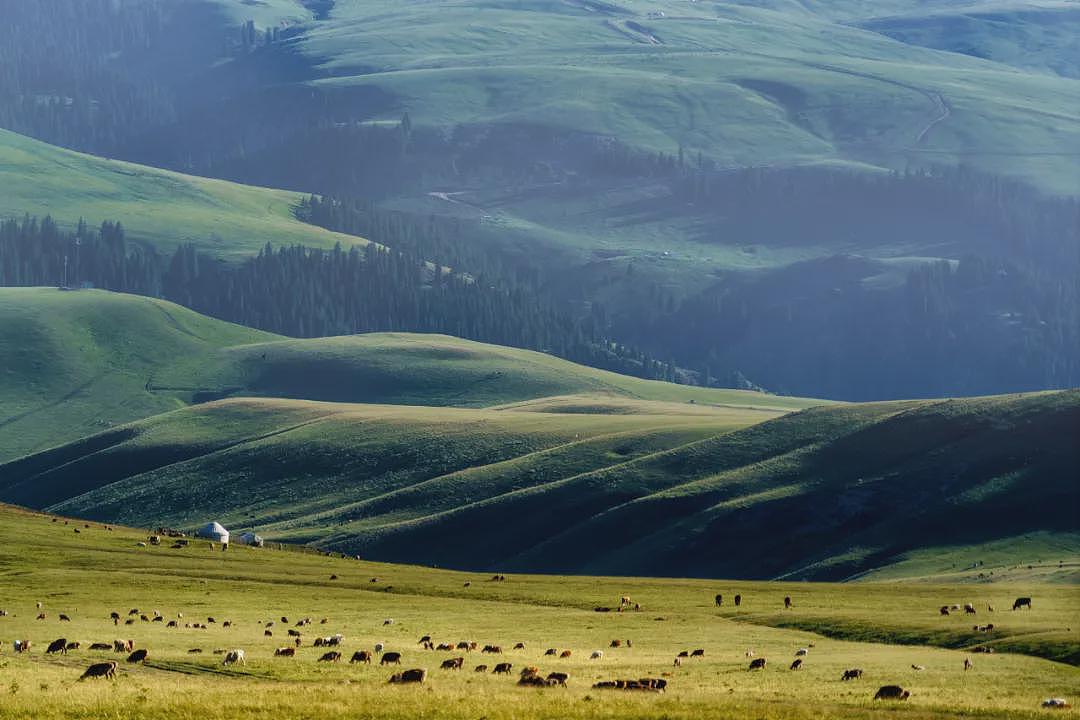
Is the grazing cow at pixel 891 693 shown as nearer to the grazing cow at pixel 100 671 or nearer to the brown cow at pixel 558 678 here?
the brown cow at pixel 558 678

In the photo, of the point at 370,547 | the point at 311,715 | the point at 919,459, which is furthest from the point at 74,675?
the point at 919,459

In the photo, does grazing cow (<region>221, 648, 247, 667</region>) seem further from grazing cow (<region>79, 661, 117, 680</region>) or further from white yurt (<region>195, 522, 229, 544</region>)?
white yurt (<region>195, 522, 229, 544</region>)

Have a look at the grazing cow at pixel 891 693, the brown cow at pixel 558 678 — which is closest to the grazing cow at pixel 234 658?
the brown cow at pixel 558 678

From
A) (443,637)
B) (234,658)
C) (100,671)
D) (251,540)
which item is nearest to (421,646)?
(443,637)

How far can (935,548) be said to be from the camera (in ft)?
545

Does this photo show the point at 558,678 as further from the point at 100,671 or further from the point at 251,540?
the point at 251,540

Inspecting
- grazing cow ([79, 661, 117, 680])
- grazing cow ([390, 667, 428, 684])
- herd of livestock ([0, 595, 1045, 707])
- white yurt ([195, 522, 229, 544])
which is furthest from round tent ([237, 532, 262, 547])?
grazing cow ([390, 667, 428, 684])

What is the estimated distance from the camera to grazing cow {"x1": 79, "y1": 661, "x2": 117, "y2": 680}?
58688mm

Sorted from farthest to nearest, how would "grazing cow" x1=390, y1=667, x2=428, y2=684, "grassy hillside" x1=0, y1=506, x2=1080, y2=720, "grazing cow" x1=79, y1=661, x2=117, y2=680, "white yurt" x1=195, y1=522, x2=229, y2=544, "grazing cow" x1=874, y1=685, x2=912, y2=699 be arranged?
1. "white yurt" x1=195, y1=522, x2=229, y2=544
2. "grazing cow" x1=390, y1=667, x2=428, y2=684
3. "grazing cow" x1=79, y1=661, x2=117, y2=680
4. "grazing cow" x1=874, y1=685, x2=912, y2=699
5. "grassy hillside" x1=0, y1=506, x2=1080, y2=720

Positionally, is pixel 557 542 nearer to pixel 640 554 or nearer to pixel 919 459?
pixel 640 554

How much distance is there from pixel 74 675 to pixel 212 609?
38719 millimetres

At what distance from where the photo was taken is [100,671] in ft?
194

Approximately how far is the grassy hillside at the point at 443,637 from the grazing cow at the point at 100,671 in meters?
1.19

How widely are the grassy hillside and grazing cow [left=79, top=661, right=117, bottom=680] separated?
119 centimetres
